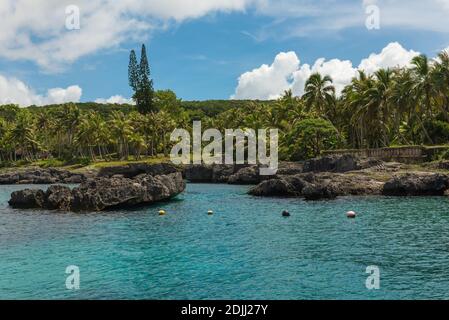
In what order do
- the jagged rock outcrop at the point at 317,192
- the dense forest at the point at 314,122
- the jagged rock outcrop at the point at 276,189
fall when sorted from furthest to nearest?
the dense forest at the point at 314,122, the jagged rock outcrop at the point at 276,189, the jagged rock outcrop at the point at 317,192

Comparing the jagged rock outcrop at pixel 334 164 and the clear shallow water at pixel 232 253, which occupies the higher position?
the jagged rock outcrop at pixel 334 164

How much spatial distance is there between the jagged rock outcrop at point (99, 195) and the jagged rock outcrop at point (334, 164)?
3376 centimetres

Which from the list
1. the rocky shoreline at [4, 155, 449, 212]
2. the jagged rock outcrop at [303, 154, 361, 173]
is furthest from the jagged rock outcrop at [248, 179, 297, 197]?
the jagged rock outcrop at [303, 154, 361, 173]

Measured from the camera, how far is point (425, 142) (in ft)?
289

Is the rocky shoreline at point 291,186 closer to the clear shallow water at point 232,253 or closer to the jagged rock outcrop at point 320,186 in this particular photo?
the jagged rock outcrop at point 320,186

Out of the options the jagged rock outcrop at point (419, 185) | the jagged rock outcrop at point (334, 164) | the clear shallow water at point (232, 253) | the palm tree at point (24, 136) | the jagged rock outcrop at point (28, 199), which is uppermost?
the palm tree at point (24, 136)

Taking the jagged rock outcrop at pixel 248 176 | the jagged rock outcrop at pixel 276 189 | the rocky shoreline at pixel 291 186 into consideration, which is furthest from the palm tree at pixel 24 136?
the jagged rock outcrop at pixel 276 189

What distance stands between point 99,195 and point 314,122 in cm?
5603

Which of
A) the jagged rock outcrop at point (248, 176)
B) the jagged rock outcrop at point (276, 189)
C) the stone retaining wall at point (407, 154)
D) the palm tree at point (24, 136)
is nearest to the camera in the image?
the jagged rock outcrop at point (276, 189)

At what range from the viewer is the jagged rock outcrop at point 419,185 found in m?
57.7

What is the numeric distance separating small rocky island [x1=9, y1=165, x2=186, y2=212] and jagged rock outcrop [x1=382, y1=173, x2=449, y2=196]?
3024 centimetres

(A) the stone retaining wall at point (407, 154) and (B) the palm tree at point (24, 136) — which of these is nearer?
(A) the stone retaining wall at point (407, 154)
